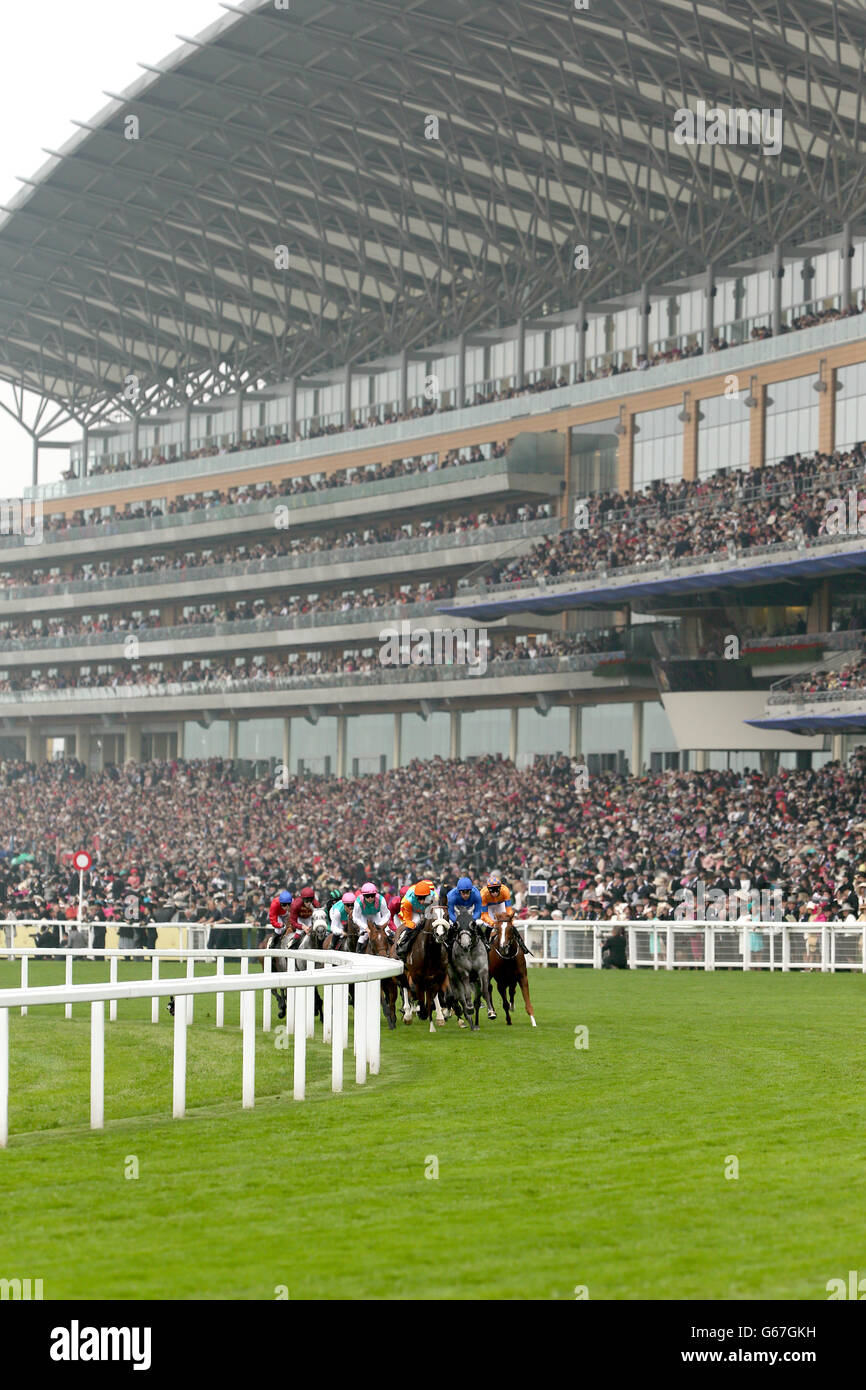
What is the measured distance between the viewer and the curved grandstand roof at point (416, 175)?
145 ft

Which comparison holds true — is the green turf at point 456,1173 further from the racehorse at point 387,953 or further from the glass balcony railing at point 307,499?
the glass balcony railing at point 307,499

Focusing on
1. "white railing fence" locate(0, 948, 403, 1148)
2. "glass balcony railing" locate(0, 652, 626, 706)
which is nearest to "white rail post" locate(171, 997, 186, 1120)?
"white railing fence" locate(0, 948, 403, 1148)

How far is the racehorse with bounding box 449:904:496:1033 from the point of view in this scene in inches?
652

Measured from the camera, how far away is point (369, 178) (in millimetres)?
54750

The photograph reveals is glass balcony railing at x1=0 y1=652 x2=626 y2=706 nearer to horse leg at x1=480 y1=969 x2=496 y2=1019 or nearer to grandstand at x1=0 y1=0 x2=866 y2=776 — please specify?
grandstand at x1=0 y1=0 x2=866 y2=776

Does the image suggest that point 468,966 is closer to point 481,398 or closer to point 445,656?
point 445,656

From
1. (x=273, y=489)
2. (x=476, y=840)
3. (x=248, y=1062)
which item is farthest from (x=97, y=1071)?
(x=273, y=489)

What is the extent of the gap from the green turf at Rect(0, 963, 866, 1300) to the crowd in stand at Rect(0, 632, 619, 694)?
114 feet

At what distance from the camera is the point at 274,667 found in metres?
61.7

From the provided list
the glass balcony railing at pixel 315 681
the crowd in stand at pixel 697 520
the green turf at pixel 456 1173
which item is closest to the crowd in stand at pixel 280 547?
the glass balcony railing at pixel 315 681

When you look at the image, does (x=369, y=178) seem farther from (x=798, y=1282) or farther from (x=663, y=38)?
(x=798, y=1282)

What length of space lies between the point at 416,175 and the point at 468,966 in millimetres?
41329

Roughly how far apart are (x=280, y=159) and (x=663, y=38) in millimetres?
15281
